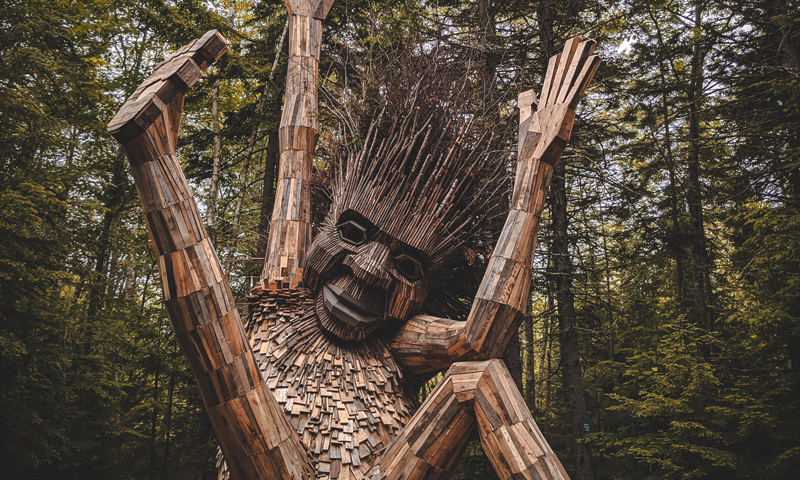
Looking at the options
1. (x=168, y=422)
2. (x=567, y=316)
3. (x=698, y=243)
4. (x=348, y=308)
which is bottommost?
(x=168, y=422)

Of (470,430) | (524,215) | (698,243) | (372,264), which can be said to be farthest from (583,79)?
(698,243)

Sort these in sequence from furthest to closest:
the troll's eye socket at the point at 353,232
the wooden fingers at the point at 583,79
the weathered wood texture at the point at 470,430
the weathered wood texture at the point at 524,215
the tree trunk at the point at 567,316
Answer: the tree trunk at the point at 567,316 < the troll's eye socket at the point at 353,232 < the wooden fingers at the point at 583,79 < the weathered wood texture at the point at 524,215 < the weathered wood texture at the point at 470,430

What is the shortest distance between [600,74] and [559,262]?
2836 millimetres

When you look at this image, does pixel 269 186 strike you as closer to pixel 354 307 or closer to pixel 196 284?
pixel 354 307

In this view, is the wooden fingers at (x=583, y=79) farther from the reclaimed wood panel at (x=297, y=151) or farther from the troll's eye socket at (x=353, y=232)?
the reclaimed wood panel at (x=297, y=151)

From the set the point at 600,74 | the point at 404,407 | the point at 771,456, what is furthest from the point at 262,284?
the point at 600,74

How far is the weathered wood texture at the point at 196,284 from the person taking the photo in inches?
96.8

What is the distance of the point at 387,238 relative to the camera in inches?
138

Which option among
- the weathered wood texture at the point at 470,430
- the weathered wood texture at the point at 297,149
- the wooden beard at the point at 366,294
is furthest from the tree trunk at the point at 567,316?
A: the weathered wood texture at the point at 470,430

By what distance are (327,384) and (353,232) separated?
977mm

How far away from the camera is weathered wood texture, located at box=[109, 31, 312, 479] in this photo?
8.07 feet

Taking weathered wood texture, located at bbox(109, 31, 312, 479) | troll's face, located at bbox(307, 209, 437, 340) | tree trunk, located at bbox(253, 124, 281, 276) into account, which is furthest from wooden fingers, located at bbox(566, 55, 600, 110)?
tree trunk, located at bbox(253, 124, 281, 276)

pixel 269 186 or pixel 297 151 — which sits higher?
pixel 269 186

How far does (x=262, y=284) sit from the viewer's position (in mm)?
3961
